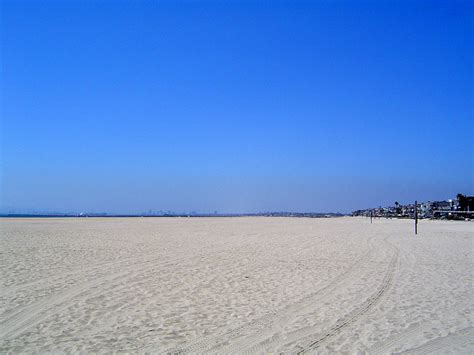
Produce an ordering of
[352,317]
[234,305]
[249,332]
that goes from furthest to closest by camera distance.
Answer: [234,305] → [352,317] → [249,332]

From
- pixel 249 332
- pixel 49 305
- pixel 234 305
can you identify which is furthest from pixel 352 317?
pixel 49 305

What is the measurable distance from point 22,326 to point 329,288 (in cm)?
682

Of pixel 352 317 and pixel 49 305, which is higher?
pixel 352 317

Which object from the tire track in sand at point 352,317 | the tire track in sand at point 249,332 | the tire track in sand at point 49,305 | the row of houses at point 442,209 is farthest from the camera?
the row of houses at point 442,209

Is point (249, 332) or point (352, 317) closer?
point (249, 332)

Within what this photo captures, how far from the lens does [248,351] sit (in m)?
5.68

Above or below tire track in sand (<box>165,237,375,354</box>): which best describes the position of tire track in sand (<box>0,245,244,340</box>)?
below

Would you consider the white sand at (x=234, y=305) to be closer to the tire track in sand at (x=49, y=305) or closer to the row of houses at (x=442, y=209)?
the tire track in sand at (x=49, y=305)

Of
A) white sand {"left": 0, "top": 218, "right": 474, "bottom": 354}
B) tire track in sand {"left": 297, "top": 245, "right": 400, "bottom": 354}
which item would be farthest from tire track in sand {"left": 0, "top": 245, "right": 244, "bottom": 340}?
tire track in sand {"left": 297, "top": 245, "right": 400, "bottom": 354}

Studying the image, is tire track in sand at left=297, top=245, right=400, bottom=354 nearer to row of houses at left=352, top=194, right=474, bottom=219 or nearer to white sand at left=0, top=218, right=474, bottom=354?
white sand at left=0, top=218, right=474, bottom=354

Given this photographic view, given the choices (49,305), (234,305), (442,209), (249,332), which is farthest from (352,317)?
(442,209)

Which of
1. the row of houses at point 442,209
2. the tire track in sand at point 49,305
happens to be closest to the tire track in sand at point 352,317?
the tire track in sand at point 49,305

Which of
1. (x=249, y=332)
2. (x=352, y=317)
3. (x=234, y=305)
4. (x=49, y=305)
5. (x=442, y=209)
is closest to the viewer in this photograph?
(x=249, y=332)

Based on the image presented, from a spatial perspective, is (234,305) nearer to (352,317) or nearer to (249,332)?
(249,332)
